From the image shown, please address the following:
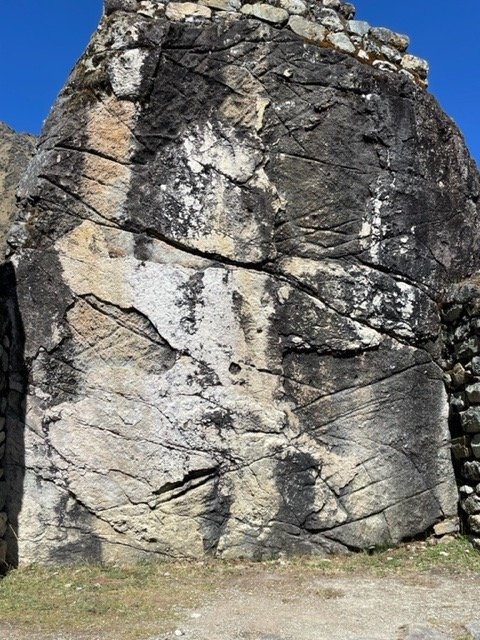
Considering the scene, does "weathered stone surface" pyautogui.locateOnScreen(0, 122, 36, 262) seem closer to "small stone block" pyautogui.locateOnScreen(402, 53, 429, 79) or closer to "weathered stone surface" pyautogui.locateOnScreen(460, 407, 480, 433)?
"small stone block" pyautogui.locateOnScreen(402, 53, 429, 79)

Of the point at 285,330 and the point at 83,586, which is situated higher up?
the point at 285,330

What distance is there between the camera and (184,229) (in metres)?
7.16

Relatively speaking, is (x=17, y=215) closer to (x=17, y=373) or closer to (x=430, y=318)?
(x=17, y=373)

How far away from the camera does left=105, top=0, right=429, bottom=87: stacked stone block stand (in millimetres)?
7480

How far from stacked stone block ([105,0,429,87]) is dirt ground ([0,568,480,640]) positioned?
18.1ft

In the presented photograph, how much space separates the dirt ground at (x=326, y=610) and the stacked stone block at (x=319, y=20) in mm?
5519

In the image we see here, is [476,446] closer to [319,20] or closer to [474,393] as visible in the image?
[474,393]

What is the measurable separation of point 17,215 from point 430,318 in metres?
4.43

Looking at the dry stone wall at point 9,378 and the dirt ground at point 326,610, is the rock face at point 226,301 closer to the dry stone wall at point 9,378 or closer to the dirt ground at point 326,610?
the dry stone wall at point 9,378

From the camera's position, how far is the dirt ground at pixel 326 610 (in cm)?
478

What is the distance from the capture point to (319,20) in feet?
25.9

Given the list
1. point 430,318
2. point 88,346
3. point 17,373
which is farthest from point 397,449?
point 17,373

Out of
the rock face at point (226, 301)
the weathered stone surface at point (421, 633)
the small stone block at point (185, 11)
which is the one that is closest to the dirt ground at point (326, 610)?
the weathered stone surface at point (421, 633)

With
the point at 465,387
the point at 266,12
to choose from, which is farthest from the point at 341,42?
the point at 465,387
